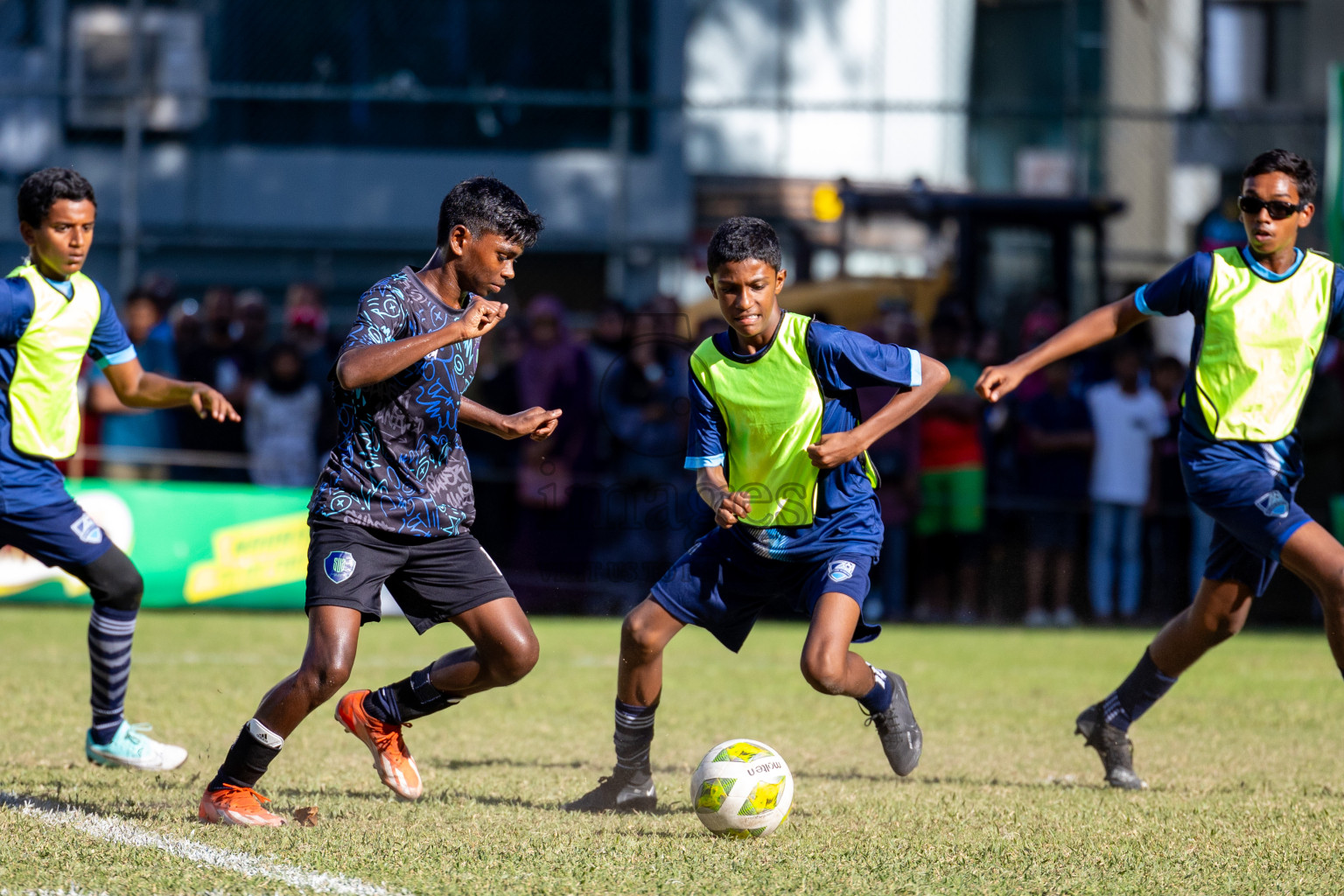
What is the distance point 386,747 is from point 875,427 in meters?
1.93

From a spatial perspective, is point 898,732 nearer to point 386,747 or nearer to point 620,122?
point 386,747

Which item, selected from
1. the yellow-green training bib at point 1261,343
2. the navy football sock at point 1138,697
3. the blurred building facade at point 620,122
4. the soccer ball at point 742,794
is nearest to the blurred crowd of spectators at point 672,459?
the blurred building facade at point 620,122

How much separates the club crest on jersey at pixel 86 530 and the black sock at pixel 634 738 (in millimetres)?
2056

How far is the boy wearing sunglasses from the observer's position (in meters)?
5.51

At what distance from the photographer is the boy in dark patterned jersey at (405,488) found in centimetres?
480

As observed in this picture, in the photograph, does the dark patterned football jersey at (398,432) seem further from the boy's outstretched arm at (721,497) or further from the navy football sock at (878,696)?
the navy football sock at (878,696)

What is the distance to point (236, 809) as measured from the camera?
4828 mm

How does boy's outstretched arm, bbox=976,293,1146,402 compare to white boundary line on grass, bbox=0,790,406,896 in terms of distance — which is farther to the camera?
boy's outstretched arm, bbox=976,293,1146,402

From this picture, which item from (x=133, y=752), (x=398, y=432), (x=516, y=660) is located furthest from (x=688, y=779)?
(x=133, y=752)

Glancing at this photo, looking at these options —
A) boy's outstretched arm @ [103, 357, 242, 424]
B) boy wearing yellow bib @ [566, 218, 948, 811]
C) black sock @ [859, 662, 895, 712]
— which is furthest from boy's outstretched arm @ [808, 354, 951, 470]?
boy's outstretched arm @ [103, 357, 242, 424]

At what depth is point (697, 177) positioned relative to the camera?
1839cm

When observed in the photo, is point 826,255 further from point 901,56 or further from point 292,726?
point 292,726

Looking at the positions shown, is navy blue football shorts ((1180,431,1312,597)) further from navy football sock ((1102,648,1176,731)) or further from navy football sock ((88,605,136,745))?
navy football sock ((88,605,136,745))

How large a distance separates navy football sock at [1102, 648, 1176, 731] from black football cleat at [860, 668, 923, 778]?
36.6 inches
